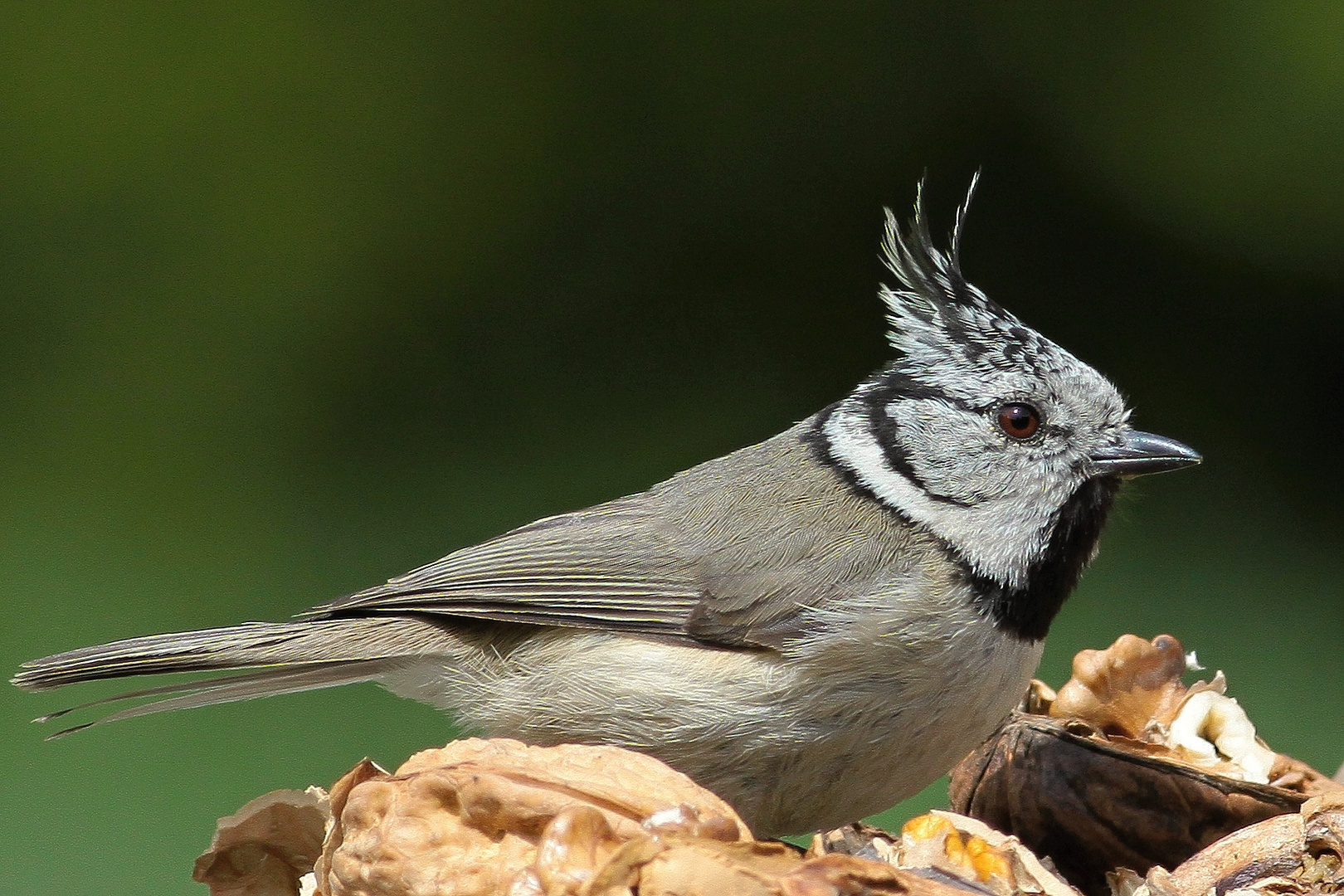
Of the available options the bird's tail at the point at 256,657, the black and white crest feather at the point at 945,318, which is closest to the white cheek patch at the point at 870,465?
the black and white crest feather at the point at 945,318

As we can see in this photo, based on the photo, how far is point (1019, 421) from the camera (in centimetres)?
168

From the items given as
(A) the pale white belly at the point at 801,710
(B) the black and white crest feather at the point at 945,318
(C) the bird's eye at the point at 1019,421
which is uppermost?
(B) the black and white crest feather at the point at 945,318

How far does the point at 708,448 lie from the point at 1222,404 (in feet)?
4.28

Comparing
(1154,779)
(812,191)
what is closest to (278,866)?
(1154,779)

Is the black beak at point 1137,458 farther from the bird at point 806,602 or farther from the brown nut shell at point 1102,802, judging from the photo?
the brown nut shell at point 1102,802

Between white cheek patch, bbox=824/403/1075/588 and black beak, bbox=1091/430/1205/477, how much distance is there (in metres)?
0.05

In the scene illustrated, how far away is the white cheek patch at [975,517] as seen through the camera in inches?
62.4

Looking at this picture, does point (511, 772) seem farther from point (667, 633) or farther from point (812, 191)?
point (812, 191)

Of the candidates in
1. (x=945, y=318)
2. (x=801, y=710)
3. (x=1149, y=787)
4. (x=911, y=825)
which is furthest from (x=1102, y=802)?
(x=945, y=318)

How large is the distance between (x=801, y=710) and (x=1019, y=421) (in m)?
0.47

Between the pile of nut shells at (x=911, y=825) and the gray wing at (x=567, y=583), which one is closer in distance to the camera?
the pile of nut shells at (x=911, y=825)

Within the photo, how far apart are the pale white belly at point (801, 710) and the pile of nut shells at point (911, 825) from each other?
0.05 meters

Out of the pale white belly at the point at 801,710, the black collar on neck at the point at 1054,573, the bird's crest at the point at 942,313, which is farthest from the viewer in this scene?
the bird's crest at the point at 942,313

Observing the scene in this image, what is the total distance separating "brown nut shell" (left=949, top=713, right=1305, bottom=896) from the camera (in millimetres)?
1281
